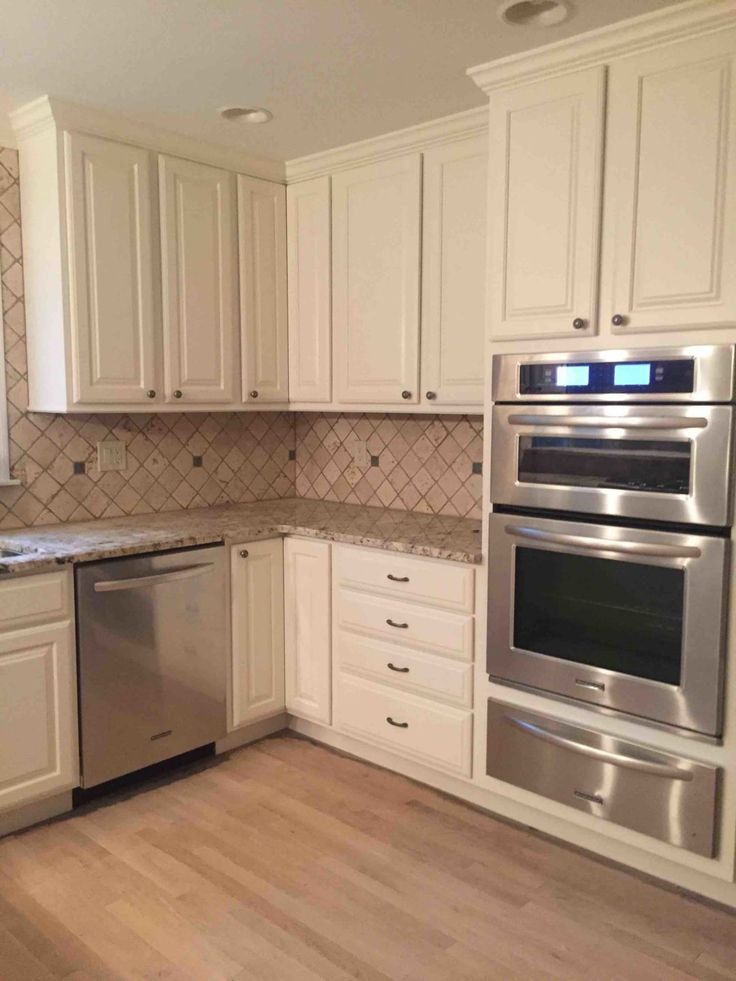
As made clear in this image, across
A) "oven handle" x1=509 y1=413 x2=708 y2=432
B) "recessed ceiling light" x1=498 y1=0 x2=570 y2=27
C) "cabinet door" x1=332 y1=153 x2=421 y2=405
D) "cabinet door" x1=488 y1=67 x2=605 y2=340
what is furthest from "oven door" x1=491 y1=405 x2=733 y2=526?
"recessed ceiling light" x1=498 y1=0 x2=570 y2=27

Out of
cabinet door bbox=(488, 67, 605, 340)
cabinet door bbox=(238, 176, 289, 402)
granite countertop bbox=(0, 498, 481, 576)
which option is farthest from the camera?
cabinet door bbox=(238, 176, 289, 402)

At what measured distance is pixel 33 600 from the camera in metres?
2.51

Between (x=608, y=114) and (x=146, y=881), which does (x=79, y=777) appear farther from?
(x=608, y=114)

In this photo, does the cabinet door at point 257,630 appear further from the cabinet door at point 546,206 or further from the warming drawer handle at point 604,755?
the cabinet door at point 546,206

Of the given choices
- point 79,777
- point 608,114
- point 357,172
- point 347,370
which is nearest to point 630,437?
point 608,114

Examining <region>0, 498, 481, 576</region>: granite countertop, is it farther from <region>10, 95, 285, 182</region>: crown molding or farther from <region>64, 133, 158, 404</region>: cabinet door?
<region>10, 95, 285, 182</region>: crown molding

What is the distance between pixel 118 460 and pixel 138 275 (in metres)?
0.76

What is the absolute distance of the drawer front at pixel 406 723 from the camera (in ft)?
8.92

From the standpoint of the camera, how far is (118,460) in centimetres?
330

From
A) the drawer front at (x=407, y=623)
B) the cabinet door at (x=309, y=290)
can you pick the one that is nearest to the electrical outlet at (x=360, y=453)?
the cabinet door at (x=309, y=290)

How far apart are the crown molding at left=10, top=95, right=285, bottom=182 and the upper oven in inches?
60.9

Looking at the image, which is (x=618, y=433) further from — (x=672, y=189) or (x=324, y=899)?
(x=324, y=899)

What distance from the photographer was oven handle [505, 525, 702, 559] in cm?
213

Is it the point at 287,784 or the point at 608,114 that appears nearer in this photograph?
the point at 608,114
